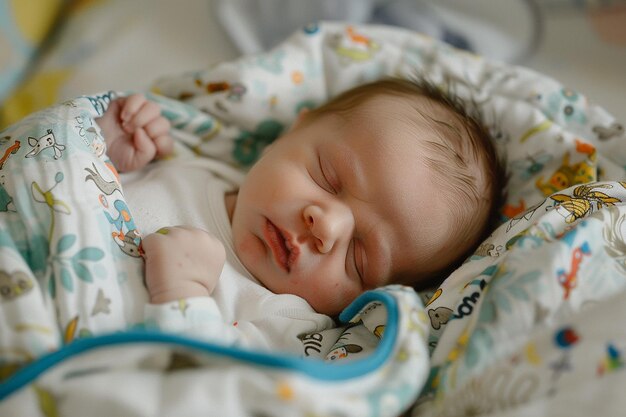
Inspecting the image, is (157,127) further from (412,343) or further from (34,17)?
(412,343)

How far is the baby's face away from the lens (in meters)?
1.20

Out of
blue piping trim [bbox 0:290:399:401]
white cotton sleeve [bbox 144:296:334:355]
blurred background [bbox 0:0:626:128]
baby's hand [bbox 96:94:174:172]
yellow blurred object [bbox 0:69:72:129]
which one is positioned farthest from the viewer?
blurred background [bbox 0:0:626:128]

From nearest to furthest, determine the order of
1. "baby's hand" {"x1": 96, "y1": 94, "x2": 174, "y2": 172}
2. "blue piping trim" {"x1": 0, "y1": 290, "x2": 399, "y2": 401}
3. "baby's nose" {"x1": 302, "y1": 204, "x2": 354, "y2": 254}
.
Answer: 1. "blue piping trim" {"x1": 0, "y1": 290, "x2": 399, "y2": 401}
2. "baby's nose" {"x1": 302, "y1": 204, "x2": 354, "y2": 254}
3. "baby's hand" {"x1": 96, "y1": 94, "x2": 174, "y2": 172}

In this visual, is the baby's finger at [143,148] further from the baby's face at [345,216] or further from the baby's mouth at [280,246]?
the baby's mouth at [280,246]

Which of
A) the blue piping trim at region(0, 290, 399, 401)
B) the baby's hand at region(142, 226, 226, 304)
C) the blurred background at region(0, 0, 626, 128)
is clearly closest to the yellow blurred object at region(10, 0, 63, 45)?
the blurred background at region(0, 0, 626, 128)

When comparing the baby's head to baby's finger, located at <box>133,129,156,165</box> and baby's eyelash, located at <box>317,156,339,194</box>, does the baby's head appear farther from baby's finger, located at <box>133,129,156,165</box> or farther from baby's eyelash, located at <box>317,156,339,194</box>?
baby's finger, located at <box>133,129,156,165</box>

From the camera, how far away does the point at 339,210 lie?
120 centimetres

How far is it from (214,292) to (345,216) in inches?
10.9

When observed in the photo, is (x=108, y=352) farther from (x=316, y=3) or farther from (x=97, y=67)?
(x=316, y=3)

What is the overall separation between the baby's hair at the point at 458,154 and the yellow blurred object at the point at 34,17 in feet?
3.06

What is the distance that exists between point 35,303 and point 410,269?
703mm

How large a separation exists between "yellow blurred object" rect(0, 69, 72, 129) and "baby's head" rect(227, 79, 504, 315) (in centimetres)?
77

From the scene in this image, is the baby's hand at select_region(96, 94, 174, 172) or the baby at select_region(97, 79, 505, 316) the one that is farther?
the baby's hand at select_region(96, 94, 174, 172)

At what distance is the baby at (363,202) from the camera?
3.96 feet
